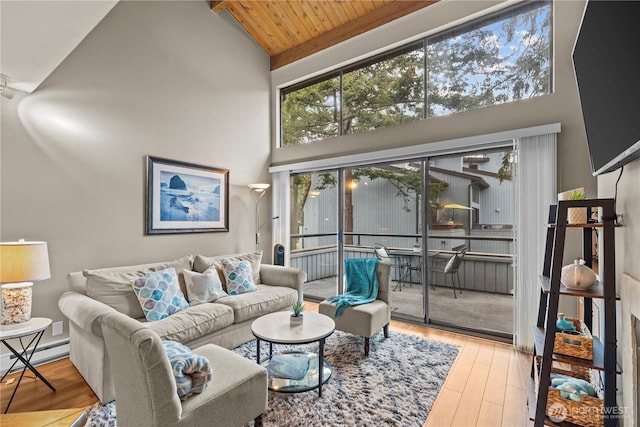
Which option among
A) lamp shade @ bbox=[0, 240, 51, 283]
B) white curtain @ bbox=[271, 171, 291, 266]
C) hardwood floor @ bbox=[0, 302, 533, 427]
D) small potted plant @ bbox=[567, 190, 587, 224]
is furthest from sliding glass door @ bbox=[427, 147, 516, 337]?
lamp shade @ bbox=[0, 240, 51, 283]

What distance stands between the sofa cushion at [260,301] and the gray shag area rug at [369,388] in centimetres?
34

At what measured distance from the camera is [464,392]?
2.33 meters

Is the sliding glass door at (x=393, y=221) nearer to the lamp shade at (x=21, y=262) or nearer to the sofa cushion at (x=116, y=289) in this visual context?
the sofa cushion at (x=116, y=289)

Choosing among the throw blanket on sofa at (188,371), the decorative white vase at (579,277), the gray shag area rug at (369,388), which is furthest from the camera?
the gray shag area rug at (369,388)

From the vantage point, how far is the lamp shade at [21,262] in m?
2.18

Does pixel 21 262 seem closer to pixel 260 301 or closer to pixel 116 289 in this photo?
pixel 116 289

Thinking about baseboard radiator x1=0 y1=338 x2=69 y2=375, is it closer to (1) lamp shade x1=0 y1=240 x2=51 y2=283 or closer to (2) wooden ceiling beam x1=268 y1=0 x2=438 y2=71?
(1) lamp shade x1=0 y1=240 x2=51 y2=283

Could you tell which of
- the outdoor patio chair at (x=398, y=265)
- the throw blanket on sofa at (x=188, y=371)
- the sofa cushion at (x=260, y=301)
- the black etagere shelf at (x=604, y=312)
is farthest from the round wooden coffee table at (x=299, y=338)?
the outdoor patio chair at (x=398, y=265)

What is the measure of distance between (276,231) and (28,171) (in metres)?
3.10

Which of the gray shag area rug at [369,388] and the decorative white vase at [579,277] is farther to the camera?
the gray shag area rug at [369,388]

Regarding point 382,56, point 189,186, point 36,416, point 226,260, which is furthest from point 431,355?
point 382,56

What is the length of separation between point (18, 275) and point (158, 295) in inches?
37.2

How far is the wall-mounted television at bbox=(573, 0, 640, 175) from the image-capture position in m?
1.00

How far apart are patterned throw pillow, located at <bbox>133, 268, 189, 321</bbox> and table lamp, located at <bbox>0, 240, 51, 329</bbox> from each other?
2.25 ft
